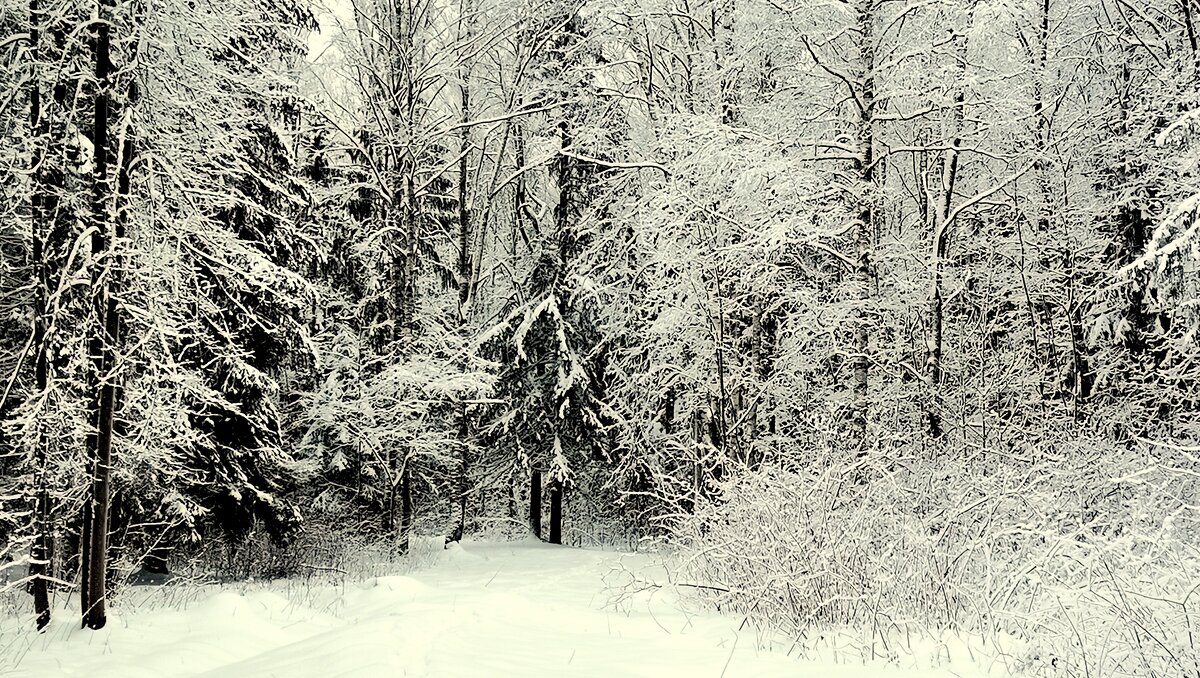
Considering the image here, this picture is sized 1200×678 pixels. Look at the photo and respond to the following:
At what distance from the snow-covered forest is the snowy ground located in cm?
55

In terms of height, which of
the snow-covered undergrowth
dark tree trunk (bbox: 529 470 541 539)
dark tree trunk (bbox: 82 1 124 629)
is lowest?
dark tree trunk (bbox: 529 470 541 539)

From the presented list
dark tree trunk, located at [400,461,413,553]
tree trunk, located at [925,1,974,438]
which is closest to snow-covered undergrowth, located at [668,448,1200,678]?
tree trunk, located at [925,1,974,438]

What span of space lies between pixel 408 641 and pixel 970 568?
4154 mm

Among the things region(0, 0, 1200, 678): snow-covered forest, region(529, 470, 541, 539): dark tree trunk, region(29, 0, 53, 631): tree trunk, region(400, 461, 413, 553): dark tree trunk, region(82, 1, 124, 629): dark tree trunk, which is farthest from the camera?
region(529, 470, 541, 539): dark tree trunk

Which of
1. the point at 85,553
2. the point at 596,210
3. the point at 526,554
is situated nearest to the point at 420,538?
the point at 526,554

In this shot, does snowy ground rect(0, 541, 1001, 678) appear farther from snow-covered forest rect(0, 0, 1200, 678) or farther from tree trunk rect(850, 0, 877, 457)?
tree trunk rect(850, 0, 877, 457)

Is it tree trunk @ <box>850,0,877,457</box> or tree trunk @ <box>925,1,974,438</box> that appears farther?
tree trunk @ <box>850,0,877,457</box>

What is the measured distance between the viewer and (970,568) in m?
5.85

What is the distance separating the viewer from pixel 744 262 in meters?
11.5

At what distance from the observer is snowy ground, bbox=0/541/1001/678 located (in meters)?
4.63

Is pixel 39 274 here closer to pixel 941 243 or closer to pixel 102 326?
pixel 102 326

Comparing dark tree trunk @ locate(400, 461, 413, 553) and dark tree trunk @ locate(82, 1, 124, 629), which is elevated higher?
dark tree trunk @ locate(82, 1, 124, 629)

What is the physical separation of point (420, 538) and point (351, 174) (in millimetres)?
9018

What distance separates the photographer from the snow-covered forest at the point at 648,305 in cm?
652
